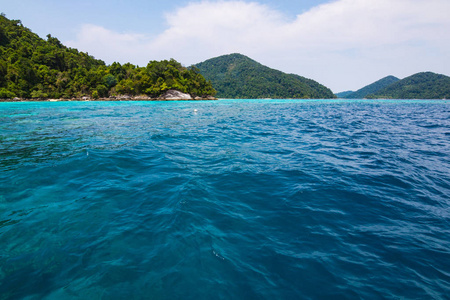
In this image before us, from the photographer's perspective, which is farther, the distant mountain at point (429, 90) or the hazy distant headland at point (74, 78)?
the distant mountain at point (429, 90)

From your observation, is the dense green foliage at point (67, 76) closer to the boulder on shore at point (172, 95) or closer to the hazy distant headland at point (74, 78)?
the hazy distant headland at point (74, 78)

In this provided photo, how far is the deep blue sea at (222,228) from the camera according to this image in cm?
283

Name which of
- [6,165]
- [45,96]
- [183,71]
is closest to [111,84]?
[45,96]

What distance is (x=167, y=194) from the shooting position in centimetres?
537

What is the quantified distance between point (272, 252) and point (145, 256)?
220cm

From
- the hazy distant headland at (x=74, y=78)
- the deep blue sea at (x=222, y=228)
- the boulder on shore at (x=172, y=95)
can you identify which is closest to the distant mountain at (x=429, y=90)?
the hazy distant headland at (x=74, y=78)

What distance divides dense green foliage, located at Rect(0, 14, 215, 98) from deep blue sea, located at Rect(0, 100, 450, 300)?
91109mm

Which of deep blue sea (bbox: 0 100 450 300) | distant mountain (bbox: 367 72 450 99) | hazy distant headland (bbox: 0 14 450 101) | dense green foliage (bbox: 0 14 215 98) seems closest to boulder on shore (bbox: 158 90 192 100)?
hazy distant headland (bbox: 0 14 450 101)

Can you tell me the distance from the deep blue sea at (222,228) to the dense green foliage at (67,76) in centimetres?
9111

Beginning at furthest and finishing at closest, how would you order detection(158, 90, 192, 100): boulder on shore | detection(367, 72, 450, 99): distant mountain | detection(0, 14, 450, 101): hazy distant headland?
1. detection(367, 72, 450, 99): distant mountain
2. detection(158, 90, 192, 100): boulder on shore
3. detection(0, 14, 450, 101): hazy distant headland

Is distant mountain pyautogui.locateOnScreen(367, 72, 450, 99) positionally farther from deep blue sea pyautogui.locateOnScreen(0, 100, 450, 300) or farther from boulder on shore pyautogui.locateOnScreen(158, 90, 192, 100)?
deep blue sea pyautogui.locateOnScreen(0, 100, 450, 300)

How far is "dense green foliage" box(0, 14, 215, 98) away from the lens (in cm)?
7338

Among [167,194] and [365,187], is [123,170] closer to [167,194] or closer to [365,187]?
[167,194]

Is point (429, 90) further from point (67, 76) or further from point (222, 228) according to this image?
point (67, 76)
